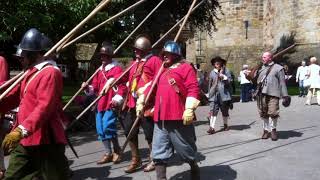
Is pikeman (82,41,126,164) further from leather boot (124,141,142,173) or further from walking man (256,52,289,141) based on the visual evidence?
walking man (256,52,289,141)

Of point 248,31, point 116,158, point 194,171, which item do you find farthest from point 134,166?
point 248,31

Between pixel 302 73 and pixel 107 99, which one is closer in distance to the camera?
pixel 107 99

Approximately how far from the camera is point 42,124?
5.29 metres

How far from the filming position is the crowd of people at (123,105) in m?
5.41

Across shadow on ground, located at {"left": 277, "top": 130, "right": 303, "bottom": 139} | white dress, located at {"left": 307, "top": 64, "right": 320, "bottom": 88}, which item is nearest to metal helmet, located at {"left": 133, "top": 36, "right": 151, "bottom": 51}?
shadow on ground, located at {"left": 277, "top": 130, "right": 303, "bottom": 139}

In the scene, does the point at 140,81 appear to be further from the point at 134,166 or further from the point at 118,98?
the point at 134,166

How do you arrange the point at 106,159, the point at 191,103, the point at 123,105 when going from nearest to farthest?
the point at 191,103
the point at 123,105
the point at 106,159

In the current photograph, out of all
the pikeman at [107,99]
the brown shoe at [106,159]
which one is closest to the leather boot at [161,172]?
the pikeman at [107,99]

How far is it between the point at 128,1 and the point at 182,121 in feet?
39.3

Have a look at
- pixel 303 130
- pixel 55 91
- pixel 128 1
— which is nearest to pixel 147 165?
pixel 55 91

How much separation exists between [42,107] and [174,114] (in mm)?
2279

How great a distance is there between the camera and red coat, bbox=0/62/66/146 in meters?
5.21

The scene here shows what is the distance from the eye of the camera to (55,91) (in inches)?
210

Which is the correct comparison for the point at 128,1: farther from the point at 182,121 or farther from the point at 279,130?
the point at 182,121
